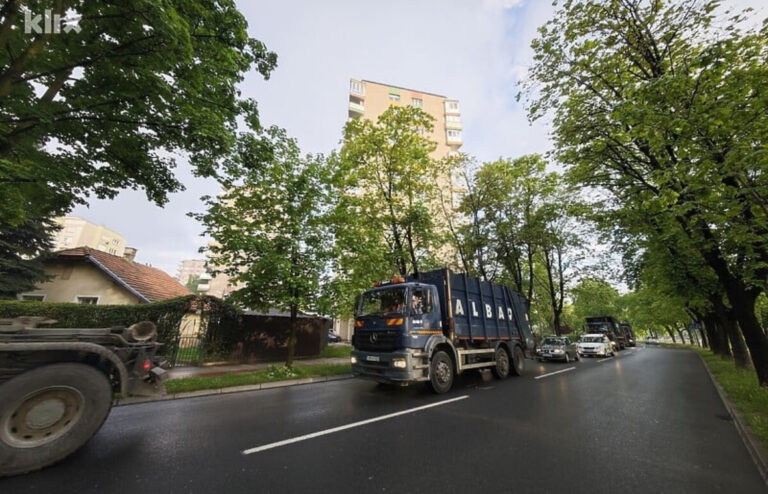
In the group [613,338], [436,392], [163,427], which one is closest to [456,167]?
[436,392]

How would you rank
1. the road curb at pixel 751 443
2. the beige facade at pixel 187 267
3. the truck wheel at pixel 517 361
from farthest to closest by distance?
1. the beige facade at pixel 187 267
2. the truck wheel at pixel 517 361
3. the road curb at pixel 751 443

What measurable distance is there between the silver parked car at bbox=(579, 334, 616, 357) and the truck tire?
2672 cm

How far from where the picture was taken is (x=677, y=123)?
5199 millimetres

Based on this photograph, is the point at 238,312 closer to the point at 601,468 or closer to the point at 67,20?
the point at 67,20

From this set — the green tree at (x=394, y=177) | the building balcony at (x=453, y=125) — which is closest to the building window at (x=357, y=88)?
the building balcony at (x=453, y=125)

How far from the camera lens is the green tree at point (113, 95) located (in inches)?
216

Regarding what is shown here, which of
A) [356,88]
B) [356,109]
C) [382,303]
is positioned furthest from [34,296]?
[356,88]

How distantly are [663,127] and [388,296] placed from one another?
6.90 metres

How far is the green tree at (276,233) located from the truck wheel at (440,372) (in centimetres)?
452

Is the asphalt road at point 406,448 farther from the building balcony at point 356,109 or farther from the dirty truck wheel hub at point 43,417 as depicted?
the building balcony at point 356,109

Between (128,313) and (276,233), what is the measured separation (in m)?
6.47

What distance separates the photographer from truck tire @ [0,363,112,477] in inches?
123

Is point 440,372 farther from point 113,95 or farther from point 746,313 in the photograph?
point 113,95

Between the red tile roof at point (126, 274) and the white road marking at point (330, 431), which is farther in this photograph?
the red tile roof at point (126, 274)
